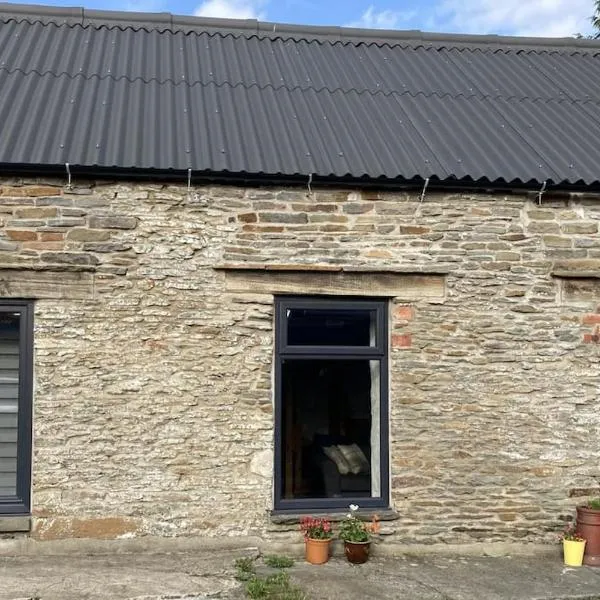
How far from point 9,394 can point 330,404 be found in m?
2.71

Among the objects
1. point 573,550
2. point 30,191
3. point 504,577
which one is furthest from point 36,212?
point 573,550

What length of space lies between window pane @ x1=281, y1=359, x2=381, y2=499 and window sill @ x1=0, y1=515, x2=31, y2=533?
2.09 m

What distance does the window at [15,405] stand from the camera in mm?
6027

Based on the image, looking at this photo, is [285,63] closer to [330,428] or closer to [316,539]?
[330,428]

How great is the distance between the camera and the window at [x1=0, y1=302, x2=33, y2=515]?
603 cm

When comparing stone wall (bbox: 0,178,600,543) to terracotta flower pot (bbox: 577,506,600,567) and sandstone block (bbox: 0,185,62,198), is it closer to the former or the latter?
sandstone block (bbox: 0,185,62,198)

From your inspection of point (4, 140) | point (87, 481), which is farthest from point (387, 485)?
point (4, 140)

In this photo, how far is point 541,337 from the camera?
6.57 m

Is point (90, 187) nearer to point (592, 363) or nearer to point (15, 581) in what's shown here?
point (15, 581)

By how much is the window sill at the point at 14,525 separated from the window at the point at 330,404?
2.02m

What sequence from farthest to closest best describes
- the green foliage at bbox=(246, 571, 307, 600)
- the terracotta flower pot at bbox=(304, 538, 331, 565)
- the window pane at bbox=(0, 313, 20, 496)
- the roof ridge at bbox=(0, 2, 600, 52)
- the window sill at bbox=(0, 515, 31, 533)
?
the roof ridge at bbox=(0, 2, 600, 52), the window pane at bbox=(0, 313, 20, 496), the terracotta flower pot at bbox=(304, 538, 331, 565), the window sill at bbox=(0, 515, 31, 533), the green foliage at bbox=(246, 571, 307, 600)

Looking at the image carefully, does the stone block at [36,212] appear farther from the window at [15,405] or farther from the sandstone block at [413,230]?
the sandstone block at [413,230]

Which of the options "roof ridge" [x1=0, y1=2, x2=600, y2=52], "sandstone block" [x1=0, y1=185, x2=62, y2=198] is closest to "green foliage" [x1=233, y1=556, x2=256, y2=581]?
"sandstone block" [x1=0, y1=185, x2=62, y2=198]

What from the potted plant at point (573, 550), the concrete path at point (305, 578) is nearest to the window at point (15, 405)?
the concrete path at point (305, 578)
